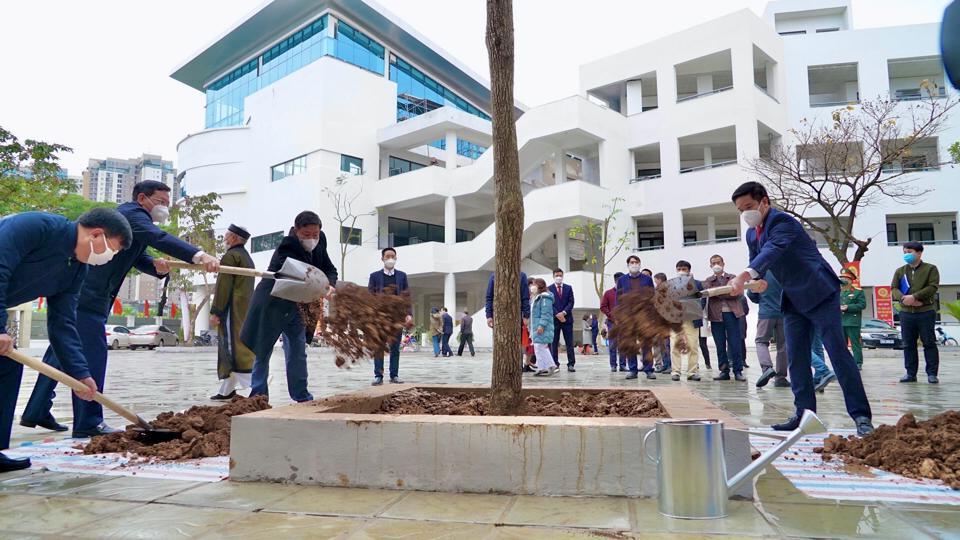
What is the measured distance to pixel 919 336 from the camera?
770 cm

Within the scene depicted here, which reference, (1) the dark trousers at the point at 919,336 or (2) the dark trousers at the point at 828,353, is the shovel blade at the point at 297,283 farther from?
(1) the dark trousers at the point at 919,336

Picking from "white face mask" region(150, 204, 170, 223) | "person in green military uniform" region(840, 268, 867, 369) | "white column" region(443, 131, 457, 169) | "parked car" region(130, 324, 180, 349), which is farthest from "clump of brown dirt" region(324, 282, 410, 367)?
"parked car" region(130, 324, 180, 349)

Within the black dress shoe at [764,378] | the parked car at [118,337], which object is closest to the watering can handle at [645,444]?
the black dress shoe at [764,378]

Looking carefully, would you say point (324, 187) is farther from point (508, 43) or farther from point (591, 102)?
point (508, 43)

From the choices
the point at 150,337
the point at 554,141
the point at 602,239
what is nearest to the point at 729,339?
the point at 602,239

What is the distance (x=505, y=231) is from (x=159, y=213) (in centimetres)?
277

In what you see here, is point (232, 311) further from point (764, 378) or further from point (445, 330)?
point (445, 330)

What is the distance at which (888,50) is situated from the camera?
25.8m

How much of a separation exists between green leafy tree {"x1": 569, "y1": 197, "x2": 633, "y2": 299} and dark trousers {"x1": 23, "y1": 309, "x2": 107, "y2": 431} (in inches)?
796

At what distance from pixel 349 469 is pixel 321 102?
29898 mm

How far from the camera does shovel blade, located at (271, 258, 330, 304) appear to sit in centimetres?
422

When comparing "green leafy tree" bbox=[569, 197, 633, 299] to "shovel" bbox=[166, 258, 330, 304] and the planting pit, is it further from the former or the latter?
the planting pit

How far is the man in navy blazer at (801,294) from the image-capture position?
3736 mm

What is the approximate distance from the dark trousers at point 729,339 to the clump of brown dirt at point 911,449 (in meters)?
4.77
